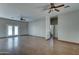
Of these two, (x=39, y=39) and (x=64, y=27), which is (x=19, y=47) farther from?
(x=64, y=27)

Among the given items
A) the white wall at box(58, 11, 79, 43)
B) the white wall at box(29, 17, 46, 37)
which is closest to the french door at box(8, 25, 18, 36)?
the white wall at box(29, 17, 46, 37)

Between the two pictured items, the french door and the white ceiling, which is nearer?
the white ceiling

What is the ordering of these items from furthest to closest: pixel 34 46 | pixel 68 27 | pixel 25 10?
pixel 68 27, pixel 25 10, pixel 34 46

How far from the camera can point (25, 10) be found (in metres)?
2.23

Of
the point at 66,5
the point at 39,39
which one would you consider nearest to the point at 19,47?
the point at 39,39

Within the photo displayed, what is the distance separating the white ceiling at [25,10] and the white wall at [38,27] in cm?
10

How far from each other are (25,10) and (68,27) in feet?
3.69

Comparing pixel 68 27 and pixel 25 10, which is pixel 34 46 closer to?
pixel 25 10

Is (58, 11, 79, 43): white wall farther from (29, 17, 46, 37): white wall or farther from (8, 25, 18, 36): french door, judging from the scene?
(8, 25, 18, 36): french door

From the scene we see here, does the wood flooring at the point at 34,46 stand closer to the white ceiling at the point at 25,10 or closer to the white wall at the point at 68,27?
the white wall at the point at 68,27

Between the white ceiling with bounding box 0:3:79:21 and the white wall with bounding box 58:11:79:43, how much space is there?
0.20 m

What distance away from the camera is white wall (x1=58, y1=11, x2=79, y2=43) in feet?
7.72

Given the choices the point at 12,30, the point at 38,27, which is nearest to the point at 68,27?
the point at 38,27
